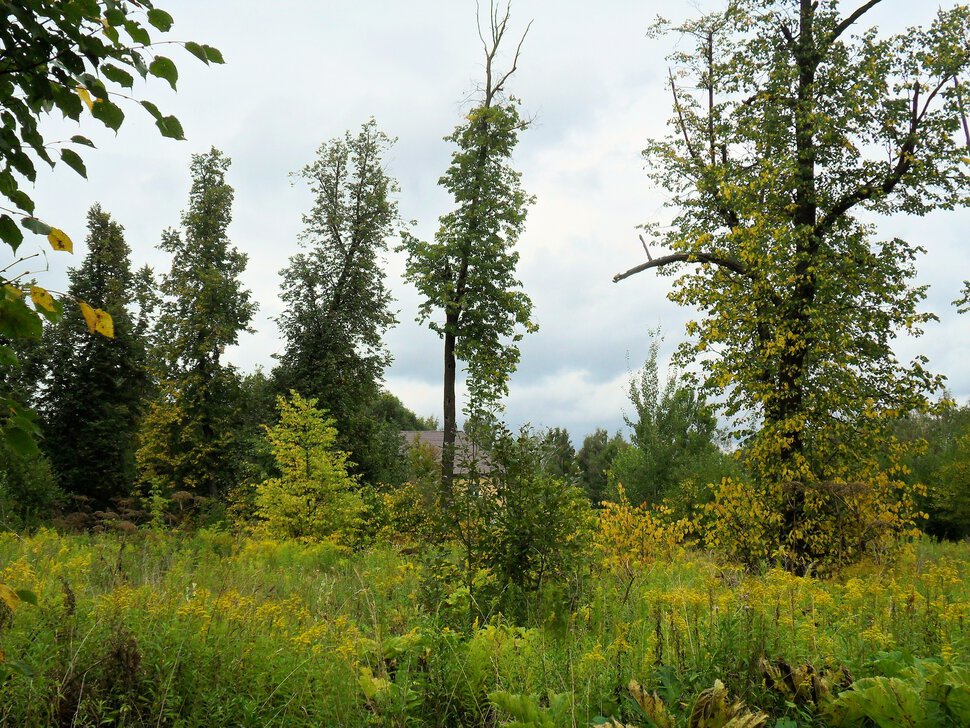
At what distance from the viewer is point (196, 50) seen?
2.48 m

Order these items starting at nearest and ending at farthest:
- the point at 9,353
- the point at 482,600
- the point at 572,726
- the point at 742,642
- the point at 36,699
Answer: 1. the point at 9,353
2. the point at 572,726
3. the point at 36,699
4. the point at 742,642
5. the point at 482,600

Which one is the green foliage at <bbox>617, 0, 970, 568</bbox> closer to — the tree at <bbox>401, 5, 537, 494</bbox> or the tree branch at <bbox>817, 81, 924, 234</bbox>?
the tree branch at <bbox>817, 81, 924, 234</bbox>

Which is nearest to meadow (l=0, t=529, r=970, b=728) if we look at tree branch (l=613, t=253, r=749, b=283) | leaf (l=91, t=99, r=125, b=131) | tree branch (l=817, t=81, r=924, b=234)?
leaf (l=91, t=99, r=125, b=131)

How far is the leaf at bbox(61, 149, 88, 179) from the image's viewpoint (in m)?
2.60

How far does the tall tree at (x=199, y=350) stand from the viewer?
30.7 metres

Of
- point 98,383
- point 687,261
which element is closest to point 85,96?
point 687,261

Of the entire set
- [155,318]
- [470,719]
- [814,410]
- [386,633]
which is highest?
[155,318]

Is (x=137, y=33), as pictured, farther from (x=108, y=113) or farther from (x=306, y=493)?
(x=306, y=493)

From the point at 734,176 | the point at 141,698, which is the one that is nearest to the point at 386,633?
the point at 141,698

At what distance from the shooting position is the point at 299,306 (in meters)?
31.8

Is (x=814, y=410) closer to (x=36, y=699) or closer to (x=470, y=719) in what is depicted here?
(x=470, y=719)

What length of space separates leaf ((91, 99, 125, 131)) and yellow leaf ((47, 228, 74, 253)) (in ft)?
1.36

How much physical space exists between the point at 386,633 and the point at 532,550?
1.86 m

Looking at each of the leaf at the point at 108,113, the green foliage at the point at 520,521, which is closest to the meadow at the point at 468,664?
the green foliage at the point at 520,521
